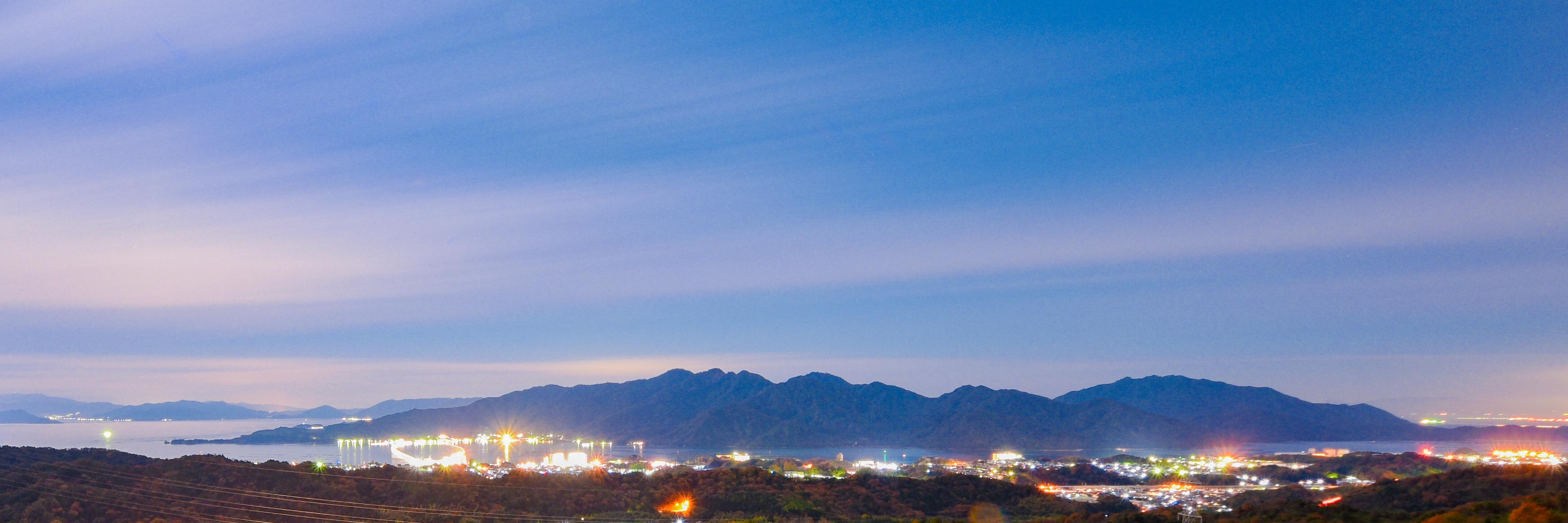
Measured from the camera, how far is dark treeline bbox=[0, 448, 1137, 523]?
42219 mm

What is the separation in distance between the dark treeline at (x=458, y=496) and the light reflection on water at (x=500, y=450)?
5335 cm

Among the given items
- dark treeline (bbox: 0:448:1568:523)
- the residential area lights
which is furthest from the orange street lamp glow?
dark treeline (bbox: 0:448:1568:523)

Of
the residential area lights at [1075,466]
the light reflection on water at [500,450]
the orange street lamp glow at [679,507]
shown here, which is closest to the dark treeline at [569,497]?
the orange street lamp glow at [679,507]

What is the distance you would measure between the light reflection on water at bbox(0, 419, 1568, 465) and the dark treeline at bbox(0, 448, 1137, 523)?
53.4 metres

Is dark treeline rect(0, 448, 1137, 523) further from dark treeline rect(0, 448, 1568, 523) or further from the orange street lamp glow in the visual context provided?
the orange street lamp glow

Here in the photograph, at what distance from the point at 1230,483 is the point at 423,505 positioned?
6031cm

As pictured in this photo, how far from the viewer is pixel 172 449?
419 feet

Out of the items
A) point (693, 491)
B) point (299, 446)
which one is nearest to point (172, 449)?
point (299, 446)

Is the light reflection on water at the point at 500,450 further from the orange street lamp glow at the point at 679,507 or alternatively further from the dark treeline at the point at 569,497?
the orange street lamp glow at the point at 679,507

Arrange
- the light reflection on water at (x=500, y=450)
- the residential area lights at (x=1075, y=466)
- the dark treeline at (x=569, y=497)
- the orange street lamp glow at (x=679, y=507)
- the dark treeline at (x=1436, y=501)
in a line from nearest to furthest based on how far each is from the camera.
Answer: the dark treeline at (x=1436, y=501), the dark treeline at (x=569, y=497), the orange street lamp glow at (x=679, y=507), the residential area lights at (x=1075, y=466), the light reflection on water at (x=500, y=450)

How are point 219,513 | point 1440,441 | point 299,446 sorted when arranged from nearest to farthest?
point 219,513
point 299,446
point 1440,441

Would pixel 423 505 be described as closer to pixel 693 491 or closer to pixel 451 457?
pixel 693 491

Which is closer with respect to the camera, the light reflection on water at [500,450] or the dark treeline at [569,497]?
the dark treeline at [569,497]

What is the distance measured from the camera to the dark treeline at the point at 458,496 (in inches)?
1662
